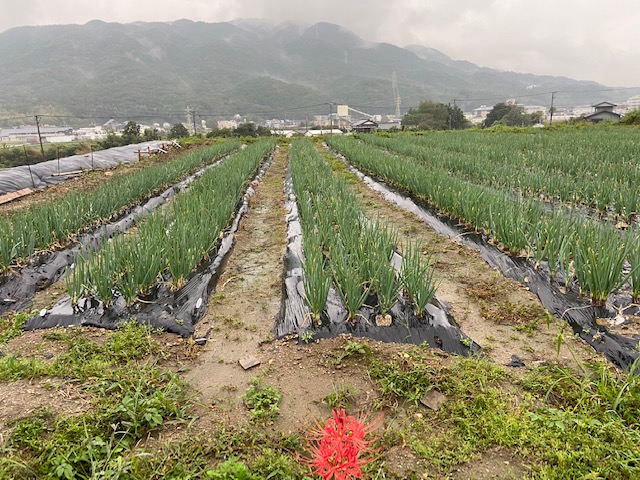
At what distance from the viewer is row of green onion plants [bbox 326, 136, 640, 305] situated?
2.70 metres

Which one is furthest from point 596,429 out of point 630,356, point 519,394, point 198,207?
point 198,207

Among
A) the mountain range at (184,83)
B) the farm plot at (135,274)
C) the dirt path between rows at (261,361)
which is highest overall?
the mountain range at (184,83)

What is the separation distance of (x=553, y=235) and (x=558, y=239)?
0.06 meters

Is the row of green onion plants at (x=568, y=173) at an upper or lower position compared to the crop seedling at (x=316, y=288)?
upper

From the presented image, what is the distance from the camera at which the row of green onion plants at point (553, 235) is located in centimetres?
270

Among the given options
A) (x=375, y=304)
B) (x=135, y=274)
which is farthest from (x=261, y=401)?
(x=135, y=274)

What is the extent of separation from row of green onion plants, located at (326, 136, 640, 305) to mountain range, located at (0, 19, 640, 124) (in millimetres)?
29284

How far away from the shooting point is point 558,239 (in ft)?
10.7

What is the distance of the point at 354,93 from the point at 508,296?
122m

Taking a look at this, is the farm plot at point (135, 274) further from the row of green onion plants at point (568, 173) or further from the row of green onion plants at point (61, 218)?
the row of green onion plants at point (568, 173)

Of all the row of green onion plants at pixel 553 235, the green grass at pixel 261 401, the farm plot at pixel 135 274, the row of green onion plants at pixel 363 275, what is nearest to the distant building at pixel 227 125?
the row of green onion plants at pixel 553 235

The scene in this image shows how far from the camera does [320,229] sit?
172 inches

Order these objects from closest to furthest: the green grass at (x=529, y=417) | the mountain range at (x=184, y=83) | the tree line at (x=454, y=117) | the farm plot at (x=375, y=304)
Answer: the green grass at (x=529, y=417) < the farm plot at (x=375, y=304) < the tree line at (x=454, y=117) < the mountain range at (x=184, y=83)

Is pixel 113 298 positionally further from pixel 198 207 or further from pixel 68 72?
pixel 68 72
